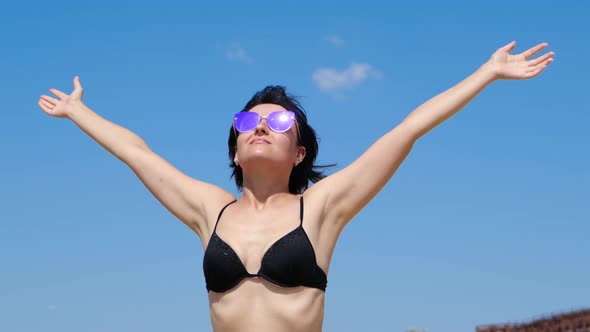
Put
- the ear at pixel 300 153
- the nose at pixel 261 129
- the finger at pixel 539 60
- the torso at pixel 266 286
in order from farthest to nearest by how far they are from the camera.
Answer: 1. the ear at pixel 300 153
2. the nose at pixel 261 129
3. the finger at pixel 539 60
4. the torso at pixel 266 286

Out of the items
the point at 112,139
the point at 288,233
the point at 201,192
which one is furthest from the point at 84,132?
the point at 288,233

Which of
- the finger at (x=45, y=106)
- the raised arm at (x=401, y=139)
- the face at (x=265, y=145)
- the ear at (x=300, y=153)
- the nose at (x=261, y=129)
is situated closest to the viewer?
the raised arm at (x=401, y=139)

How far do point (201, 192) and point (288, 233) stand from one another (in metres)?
1.00

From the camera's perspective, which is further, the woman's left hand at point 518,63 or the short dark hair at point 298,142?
the short dark hair at point 298,142

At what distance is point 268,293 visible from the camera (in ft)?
18.2

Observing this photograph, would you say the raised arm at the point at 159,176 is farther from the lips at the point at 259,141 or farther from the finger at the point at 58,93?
the lips at the point at 259,141

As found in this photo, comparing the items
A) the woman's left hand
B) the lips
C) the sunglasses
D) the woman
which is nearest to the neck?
the woman

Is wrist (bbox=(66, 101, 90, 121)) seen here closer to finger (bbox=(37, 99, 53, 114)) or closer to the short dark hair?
finger (bbox=(37, 99, 53, 114))

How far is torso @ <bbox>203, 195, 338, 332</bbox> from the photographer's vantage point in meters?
5.52

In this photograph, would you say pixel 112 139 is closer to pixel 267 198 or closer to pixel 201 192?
pixel 201 192

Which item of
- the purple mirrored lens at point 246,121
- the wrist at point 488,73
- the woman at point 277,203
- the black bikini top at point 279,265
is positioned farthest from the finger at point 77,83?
the wrist at point 488,73

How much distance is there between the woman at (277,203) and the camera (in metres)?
5.56

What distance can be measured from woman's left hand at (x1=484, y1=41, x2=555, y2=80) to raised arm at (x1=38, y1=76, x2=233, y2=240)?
227 centimetres

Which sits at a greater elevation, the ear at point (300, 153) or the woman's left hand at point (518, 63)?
the woman's left hand at point (518, 63)
